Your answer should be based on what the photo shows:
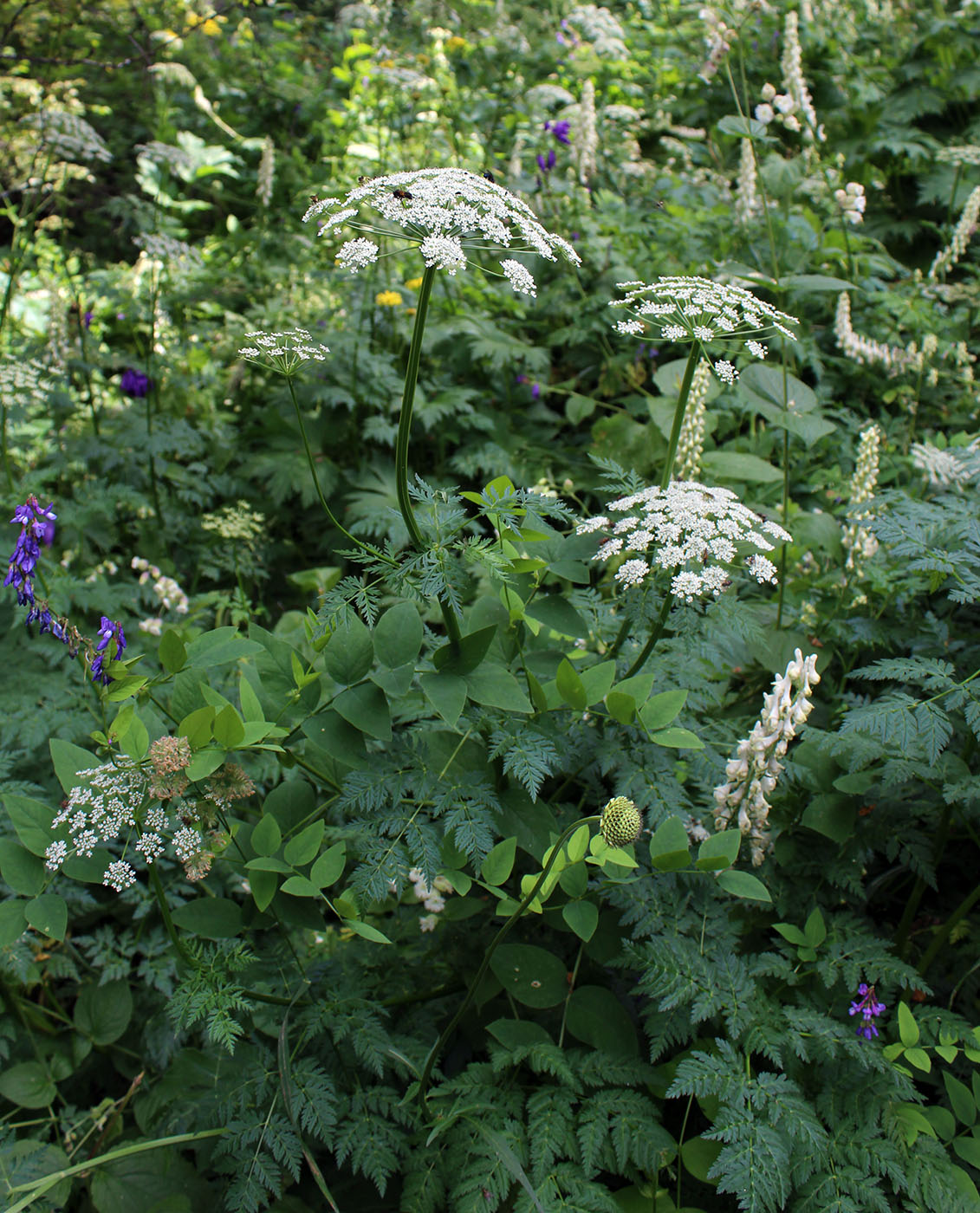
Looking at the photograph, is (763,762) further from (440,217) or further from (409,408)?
(440,217)

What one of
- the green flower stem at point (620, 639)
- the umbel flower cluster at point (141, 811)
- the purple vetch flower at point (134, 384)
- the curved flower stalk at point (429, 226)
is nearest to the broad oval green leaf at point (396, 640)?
the curved flower stalk at point (429, 226)

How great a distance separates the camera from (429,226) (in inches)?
49.3

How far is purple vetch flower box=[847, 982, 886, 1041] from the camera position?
1.50 metres

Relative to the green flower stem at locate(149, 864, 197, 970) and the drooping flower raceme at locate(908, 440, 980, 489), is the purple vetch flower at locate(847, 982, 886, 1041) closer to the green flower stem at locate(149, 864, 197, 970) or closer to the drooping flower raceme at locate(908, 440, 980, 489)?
the green flower stem at locate(149, 864, 197, 970)

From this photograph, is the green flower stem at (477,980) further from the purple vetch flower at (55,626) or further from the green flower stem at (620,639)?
the purple vetch flower at (55,626)

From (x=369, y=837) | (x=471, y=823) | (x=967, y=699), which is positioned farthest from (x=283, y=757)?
(x=967, y=699)

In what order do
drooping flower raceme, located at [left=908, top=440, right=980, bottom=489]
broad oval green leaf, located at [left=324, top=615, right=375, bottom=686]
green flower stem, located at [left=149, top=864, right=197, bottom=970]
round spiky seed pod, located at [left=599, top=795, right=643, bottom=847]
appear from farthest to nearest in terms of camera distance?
drooping flower raceme, located at [left=908, top=440, right=980, bottom=489], broad oval green leaf, located at [left=324, top=615, right=375, bottom=686], green flower stem, located at [left=149, top=864, right=197, bottom=970], round spiky seed pod, located at [left=599, top=795, right=643, bottom=847]

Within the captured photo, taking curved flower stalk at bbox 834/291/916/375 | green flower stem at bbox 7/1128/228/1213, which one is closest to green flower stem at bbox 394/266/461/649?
green flower stem at bbox 7/1128/228/1213

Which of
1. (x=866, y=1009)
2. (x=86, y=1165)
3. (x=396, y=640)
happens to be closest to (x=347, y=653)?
(x=396, y=640)

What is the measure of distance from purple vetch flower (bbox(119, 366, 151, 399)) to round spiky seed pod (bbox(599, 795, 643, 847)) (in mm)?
3232

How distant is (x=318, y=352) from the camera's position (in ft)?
4.73

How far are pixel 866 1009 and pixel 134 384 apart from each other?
144 inches

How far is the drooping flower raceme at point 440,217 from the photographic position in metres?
1.22

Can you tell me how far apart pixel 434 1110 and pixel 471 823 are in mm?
573
